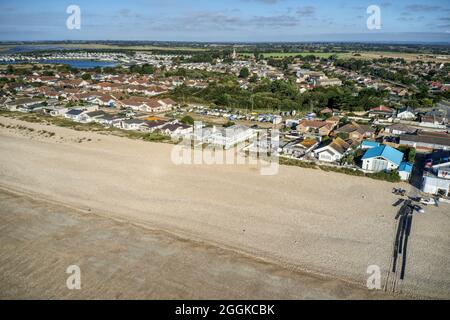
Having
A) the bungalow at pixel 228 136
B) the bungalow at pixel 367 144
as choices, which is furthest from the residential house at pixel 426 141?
the bungalow at pixel 228 136

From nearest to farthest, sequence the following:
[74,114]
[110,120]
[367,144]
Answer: [367,144], [110,120], [74,114]

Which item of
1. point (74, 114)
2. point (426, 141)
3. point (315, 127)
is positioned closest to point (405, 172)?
point (426, 141)

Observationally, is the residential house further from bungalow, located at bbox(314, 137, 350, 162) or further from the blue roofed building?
bungalow, located at bbox(314, 137, 350, 162)

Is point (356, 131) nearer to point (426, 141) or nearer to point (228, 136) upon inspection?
point (426, 141)

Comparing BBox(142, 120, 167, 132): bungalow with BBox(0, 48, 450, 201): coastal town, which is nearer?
BBox(0, 48, 450, 201): coastal town

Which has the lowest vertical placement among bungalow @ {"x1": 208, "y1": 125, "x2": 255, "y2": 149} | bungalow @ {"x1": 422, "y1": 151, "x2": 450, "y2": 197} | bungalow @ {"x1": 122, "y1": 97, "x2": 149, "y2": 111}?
bungalow @ {"x1": 422, "y1": 151, "x2": 450, "y2": 197}

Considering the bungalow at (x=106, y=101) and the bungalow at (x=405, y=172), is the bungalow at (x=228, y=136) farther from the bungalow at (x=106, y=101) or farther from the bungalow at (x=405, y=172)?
the bungalow at (x=106, y=101)

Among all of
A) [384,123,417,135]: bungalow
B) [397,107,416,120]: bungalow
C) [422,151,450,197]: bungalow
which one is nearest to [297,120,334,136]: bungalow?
[384,123,417,135]: bungalow

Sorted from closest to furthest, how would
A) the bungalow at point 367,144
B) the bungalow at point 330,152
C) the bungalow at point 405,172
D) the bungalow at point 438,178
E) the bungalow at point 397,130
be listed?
1. the bungalow at point 438,178
2. the bungalow at point 405,172
3. the bungalow at point 330,152
4. the bungalow at point 367,144
5. the bungalow at point 397,130

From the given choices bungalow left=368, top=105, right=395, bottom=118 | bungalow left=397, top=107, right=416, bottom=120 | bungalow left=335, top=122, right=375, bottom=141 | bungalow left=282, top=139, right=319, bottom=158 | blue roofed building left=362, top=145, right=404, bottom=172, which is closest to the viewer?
blue roofed building left=362, top=145, right=404, bottom=172
